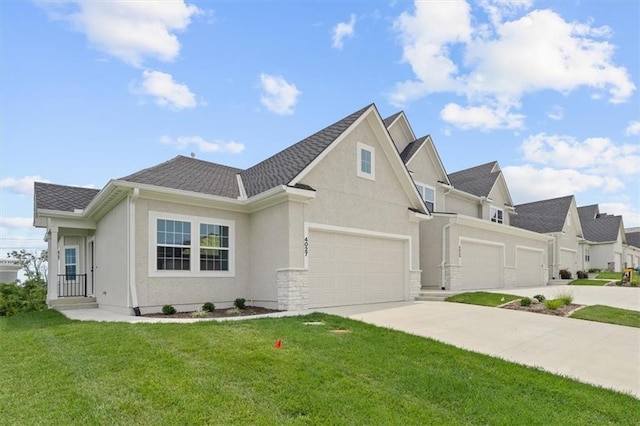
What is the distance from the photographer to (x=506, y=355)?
682cm

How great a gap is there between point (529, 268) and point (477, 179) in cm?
687

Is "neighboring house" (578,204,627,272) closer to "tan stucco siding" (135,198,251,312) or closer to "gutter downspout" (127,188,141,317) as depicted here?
"tan stucco siding" (135,198,251,312)

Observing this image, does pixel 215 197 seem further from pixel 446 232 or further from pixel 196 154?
pixel 446 232

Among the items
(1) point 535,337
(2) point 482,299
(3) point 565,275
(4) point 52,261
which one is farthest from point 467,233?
(4) point 52,261

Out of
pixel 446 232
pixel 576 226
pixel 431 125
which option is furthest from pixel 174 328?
pixel 576 226

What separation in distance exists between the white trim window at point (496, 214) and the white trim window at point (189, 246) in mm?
19651

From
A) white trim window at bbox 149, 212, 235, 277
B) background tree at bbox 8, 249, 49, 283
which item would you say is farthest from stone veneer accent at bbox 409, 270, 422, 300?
background tree at bbox 8, 249, 49, 283

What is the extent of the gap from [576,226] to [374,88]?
25.8 meters

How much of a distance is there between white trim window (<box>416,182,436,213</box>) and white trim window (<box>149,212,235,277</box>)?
1156cm

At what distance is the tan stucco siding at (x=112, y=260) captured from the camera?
37.2ft

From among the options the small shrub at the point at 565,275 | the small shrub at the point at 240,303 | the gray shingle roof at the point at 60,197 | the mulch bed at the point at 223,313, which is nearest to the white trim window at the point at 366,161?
the mulch bed at the point at 223,313

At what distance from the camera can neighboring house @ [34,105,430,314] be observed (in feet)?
37.1

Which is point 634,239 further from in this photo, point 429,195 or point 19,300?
point 19,300

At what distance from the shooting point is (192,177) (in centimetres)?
1371
